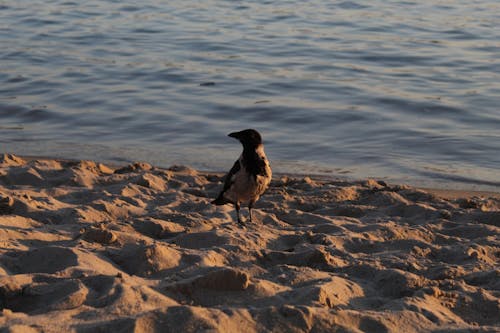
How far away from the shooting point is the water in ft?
34.4

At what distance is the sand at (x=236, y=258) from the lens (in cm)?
417

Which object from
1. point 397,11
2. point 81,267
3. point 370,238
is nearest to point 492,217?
point 370,238

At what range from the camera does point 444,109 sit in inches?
485

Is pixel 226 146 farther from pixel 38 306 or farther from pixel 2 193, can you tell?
pixel 38 306

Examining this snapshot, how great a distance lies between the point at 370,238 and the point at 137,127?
624cm

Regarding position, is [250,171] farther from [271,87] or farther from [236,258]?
[271,87]

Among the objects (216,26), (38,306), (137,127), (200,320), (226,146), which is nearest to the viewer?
(200,320)

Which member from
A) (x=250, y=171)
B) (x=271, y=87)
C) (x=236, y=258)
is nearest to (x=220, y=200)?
(x=250, y=171)

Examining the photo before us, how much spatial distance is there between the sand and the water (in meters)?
2.32

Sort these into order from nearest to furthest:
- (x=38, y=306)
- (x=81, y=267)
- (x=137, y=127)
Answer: (x=38, y=306), (x=81, y=267), (x=137, y=127)

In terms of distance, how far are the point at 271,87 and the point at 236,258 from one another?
8.71m

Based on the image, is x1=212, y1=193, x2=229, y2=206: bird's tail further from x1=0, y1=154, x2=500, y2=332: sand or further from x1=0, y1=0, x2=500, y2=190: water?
x1=0, y1=0, x2=500, y2=190: water

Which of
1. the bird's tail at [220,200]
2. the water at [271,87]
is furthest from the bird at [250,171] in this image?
the water at [271,87]

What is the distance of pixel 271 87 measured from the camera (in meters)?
13.9
